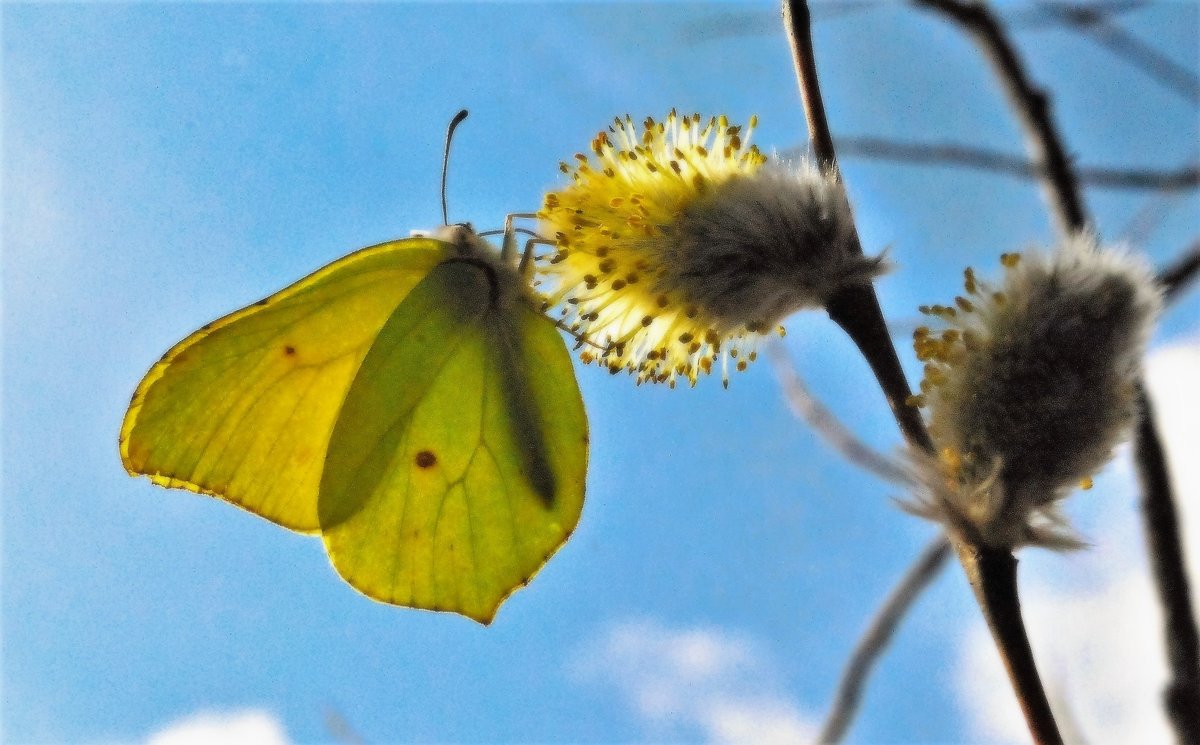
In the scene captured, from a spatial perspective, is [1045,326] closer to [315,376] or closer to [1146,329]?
[1146,329]

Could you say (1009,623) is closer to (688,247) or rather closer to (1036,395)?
(1036,395)

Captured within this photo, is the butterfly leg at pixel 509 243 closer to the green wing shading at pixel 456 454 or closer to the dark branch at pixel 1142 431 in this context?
the green wing shading at pixel 456 454

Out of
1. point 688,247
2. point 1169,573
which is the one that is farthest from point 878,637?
point 688,247

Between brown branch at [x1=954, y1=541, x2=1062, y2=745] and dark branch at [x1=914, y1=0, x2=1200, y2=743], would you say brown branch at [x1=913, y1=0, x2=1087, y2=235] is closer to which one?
dark branch at [x1=914, y1=0, x2=1200, y2=743]

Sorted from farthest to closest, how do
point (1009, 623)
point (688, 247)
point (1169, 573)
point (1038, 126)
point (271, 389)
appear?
point (1038, 126) < point (1169, 573) < point (271, 389) < point (688, 247) < point (1009, 623)

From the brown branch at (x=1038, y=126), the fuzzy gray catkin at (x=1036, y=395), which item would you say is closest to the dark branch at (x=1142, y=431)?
the brown branch at (x=1038, y=126)

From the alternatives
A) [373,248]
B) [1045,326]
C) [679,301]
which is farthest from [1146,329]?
[373,248]

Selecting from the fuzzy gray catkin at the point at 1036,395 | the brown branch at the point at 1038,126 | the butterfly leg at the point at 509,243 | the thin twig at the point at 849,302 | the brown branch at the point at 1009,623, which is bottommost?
the brown branch at the point at 1009,623

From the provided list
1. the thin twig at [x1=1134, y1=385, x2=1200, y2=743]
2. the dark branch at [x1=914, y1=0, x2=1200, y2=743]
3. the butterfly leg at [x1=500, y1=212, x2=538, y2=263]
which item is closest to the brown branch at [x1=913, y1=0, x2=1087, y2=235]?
the dark branch at [x1=914, y1=0, x2=1200, y2=743]
